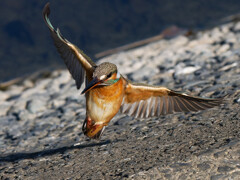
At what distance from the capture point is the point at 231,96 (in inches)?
156

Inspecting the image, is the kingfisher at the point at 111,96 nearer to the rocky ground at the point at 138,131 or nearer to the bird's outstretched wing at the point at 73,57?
the bird's outstretched wing at the point at 73,57

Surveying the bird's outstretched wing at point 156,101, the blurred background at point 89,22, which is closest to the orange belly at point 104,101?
the bird's outstretched wing at point 156,101

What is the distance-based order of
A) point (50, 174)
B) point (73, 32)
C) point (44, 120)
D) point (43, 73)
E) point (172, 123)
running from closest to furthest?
point (50, 174), point (172, 123), point (44, 120), point (43, 73), point (73, 32)

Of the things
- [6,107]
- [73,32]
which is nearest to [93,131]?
[6,107]

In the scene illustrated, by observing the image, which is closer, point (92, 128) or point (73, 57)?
point (92, 128)

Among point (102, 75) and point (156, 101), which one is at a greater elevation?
point (102, 75)

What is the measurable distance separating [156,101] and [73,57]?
77 cm

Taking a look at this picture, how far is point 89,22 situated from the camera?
8617 millimetres

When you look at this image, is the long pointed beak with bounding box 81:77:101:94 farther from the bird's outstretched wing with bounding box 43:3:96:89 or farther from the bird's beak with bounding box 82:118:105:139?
the bird's beak with bounding box 82:118:105:139

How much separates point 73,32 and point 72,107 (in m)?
3.57

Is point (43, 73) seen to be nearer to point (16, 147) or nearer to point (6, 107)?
point (6, 107)

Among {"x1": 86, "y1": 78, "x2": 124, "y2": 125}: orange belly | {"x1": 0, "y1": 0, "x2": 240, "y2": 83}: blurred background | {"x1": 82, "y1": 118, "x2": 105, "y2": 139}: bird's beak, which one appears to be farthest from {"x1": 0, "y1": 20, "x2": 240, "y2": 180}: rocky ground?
{"x1": 0, "y1": 0, "x2": 240, "y2": 83}: blurred background

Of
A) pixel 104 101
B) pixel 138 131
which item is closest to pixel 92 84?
pixel 104 101

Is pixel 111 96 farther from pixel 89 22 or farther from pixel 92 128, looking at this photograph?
pixel 89 22
